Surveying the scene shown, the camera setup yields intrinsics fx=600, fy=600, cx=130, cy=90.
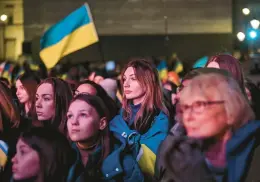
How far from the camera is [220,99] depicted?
272cm

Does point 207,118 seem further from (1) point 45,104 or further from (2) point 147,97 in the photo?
(2) point 147,97

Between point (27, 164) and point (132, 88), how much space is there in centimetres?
197

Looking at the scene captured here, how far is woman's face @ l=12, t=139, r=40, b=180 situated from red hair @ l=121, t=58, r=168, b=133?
1.81 metres

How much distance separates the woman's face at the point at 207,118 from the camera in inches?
107

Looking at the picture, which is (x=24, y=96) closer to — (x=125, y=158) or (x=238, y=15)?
(x=125, y=158)

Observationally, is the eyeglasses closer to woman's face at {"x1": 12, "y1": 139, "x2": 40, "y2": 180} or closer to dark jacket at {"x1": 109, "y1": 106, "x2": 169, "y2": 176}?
woman's face at {"x1": 12, "y1": 139, "x2": 40, "y2": 180}

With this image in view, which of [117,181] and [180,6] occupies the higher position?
[180,6]

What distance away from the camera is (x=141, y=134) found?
471 centimetres

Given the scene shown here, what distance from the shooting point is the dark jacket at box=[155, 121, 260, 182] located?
2.78 metres

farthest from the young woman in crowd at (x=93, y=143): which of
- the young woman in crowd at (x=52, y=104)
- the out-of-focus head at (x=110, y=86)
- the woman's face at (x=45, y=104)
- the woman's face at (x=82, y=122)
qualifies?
the out-of-focus head at (x=110, y=86)

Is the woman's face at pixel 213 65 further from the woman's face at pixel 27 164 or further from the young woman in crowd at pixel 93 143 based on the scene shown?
the woman's face at pixel 27 164

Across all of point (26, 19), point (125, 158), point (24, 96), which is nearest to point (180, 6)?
point (26, 19)

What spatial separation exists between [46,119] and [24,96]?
1.90 meters

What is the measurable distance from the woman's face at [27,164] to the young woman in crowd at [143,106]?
1.56 m
